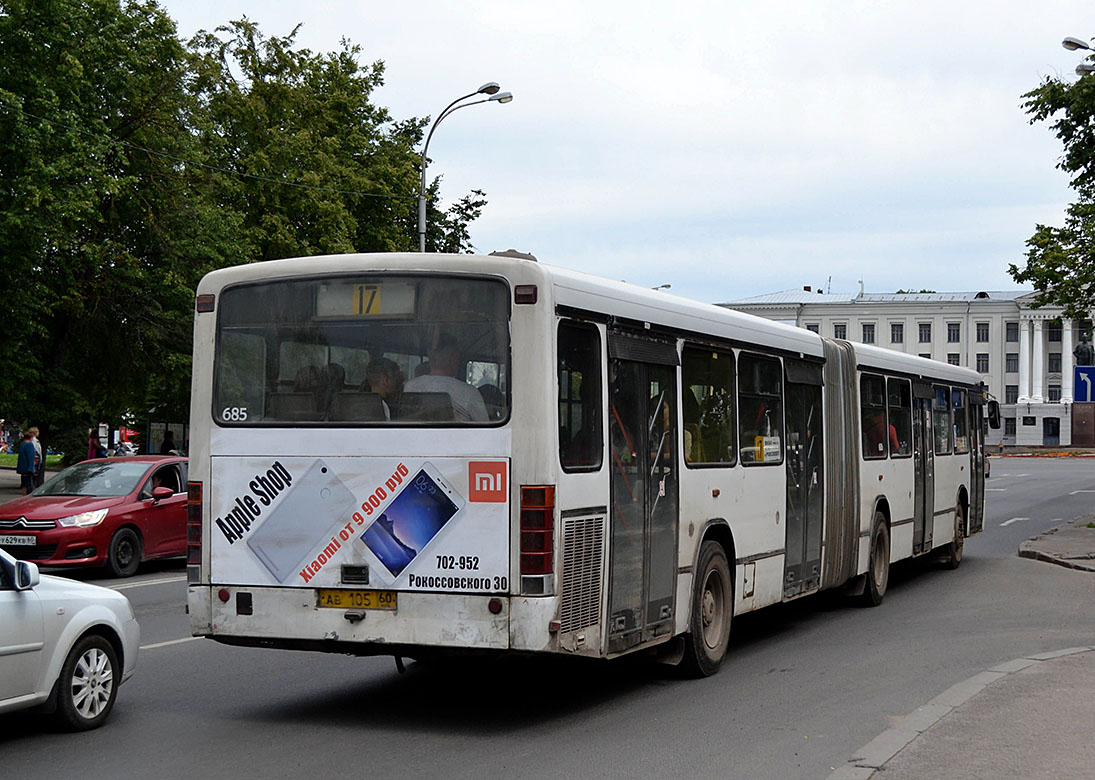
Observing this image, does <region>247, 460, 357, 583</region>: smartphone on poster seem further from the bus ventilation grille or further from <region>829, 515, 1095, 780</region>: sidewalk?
<region>829, 515, 1095, 780</region>: sidewalk

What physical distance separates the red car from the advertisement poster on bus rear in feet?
30.3

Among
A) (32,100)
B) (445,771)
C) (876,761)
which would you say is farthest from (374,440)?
(32,100)

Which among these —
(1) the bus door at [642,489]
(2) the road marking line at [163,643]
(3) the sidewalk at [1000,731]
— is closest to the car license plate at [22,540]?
(2) the road marking line at [163,643]

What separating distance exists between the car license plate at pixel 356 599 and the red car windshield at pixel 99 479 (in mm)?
10651

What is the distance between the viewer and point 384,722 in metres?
8.61

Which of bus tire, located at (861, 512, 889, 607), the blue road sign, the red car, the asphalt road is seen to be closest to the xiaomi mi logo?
the asphalt road

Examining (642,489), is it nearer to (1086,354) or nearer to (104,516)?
(104,516)

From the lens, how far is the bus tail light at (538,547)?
315 inches

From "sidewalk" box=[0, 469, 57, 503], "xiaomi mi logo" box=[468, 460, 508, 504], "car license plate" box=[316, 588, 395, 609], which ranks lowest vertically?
"sidewalk" box=[0, 469, 57, 503]

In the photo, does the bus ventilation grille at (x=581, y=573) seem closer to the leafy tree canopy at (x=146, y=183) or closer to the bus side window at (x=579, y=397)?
the bus side window at (x=579, y=397)

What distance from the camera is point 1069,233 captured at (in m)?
27.9

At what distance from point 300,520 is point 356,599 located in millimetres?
620

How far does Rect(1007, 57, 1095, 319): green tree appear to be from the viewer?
24859mm

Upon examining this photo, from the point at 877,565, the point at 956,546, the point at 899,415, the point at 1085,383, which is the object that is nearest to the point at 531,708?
the point at 877,565
